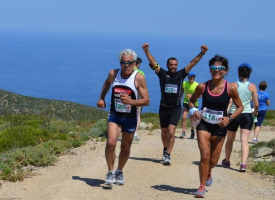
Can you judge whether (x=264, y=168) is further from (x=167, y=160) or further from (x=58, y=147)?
(x=58, y=147)

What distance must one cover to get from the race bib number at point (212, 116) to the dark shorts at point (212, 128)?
0.29 feet

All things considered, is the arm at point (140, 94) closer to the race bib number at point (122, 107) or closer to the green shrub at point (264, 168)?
the race bib number at point (122, 107)

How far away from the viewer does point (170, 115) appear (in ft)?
34.7

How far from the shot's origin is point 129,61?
795 cm

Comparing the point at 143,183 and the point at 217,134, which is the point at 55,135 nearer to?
the point at 143,183

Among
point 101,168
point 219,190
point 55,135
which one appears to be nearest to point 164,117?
point 101,168

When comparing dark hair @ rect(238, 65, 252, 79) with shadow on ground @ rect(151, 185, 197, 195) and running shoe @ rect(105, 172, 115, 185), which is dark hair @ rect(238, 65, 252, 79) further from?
running shoe @ rect(105, 172, 115, 185)

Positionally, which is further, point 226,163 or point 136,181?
point 226,163

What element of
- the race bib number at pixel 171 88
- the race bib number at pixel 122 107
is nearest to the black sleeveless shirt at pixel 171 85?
the race bib number at pixel 171 88

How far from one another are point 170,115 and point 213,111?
286cm

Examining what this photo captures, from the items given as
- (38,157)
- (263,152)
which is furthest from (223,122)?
(263,152)

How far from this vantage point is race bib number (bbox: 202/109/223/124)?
774 centimetres

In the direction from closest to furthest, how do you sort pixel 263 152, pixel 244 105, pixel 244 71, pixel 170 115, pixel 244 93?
pixel 244 71
pixel 244 93
pixel 244 105
pixel 170 115
pixel 263 152

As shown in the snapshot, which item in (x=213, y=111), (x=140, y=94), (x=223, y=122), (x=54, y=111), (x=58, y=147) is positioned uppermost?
(x=140, y=94)
